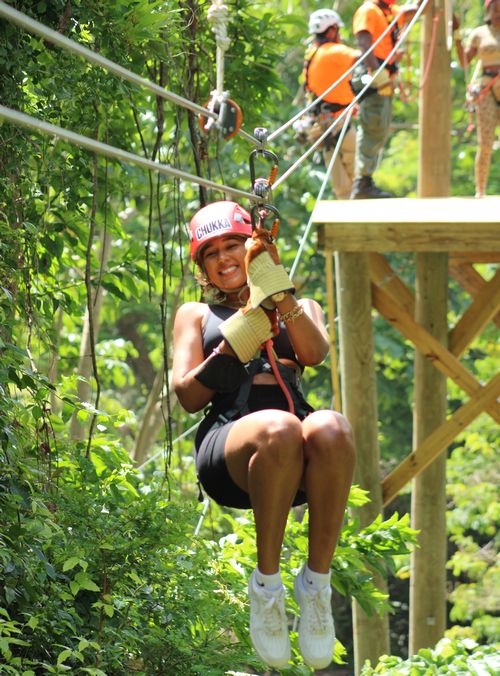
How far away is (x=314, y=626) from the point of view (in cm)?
363

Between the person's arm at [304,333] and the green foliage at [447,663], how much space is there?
6.07 feet

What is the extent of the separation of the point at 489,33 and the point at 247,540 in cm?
384

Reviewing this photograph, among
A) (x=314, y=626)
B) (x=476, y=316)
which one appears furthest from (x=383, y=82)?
(x=314, y=626)

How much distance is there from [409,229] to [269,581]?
3223mm

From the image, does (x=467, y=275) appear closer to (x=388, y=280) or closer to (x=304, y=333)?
(x=388, y=280)

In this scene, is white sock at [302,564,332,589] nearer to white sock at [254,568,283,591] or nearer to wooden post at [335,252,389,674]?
white sock at [254,568,283,591]

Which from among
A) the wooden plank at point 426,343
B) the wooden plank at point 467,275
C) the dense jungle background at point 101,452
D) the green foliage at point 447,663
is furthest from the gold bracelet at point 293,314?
the wooden plank at point 467,275

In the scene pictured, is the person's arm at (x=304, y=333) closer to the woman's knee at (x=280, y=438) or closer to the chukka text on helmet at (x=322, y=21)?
the woman's knee at (x=280, y=438)

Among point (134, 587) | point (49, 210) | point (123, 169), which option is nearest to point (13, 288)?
point (49, 210)

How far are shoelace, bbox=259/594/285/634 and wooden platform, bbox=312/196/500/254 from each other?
10.2 feet

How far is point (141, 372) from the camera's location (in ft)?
58.5

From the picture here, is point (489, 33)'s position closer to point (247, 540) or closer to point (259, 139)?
point (247, 540)

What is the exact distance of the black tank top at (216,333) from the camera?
375cm

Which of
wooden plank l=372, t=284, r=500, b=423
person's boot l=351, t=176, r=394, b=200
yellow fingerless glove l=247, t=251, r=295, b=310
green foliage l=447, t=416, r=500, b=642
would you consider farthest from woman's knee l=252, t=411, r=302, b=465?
green foliage l=447, t=416, r=500, b=642
